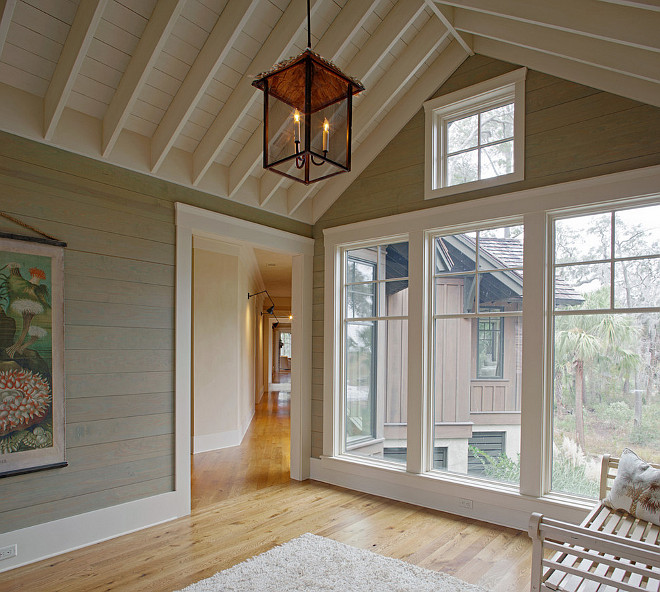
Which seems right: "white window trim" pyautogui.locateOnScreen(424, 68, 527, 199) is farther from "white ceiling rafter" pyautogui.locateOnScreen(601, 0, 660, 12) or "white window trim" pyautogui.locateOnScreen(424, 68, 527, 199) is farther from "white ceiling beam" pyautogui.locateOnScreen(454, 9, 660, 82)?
"white ceiling rafter" pyautogui.locateOnScreen(601, 0, 660, 12)

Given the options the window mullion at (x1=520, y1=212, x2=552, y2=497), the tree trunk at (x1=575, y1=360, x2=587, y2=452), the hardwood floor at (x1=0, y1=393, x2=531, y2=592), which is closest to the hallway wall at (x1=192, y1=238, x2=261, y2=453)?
the hardwood floor at (x1=0, y1=393, x2=531, y2=592)

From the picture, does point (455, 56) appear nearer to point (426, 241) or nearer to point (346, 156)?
point (426, 241)

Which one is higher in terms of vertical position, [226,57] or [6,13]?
[226,57]

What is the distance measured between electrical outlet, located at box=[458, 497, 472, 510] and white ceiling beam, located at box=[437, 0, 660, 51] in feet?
11.2

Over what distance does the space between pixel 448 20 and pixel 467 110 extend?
768 millimetres

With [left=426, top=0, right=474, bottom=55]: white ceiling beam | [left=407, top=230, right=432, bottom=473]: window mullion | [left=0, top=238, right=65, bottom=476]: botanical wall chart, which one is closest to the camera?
[left=0, top=238, right=65, bottom=476]: botanical wall chart

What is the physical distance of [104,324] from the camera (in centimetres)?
362

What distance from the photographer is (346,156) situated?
2594 mm

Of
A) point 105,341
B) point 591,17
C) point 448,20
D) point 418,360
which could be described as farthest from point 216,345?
point 591,17

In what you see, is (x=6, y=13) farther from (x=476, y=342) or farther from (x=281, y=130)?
(x=476, y=342)

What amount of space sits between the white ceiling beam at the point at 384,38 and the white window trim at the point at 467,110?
76 cm

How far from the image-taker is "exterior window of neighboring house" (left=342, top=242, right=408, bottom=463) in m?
4.69

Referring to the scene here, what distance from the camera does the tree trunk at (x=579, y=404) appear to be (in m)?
3.64

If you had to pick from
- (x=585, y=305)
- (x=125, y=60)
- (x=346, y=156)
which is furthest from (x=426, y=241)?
(x=125, y=60)
